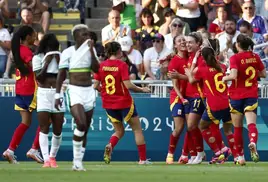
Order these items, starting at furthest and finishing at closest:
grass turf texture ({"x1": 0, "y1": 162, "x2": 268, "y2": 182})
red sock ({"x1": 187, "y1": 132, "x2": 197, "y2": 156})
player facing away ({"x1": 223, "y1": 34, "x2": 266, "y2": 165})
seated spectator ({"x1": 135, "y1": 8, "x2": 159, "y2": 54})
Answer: seated spectator ({"x1": 135, "y1": 8, "x2": 159, "y2": 54}), red sock ({"x1": 187, "y1": 132, "x2": 197, "y2": 156}), player facing away ({"x1": 223, "y1": 34, "x2": 266, "y2": 165}), grass turf texture ({"x1": 0, "y1": 162, "x2": 268, "y2": 182})

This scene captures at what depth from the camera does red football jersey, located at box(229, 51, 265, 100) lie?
20.7 m

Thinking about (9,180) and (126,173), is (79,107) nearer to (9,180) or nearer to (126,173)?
(126,173)

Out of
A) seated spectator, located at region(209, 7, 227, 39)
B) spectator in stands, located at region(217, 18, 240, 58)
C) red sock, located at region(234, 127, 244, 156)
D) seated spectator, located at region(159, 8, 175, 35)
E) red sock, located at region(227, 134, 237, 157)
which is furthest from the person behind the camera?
seated spectator, located at region(159, 8, 175, 35)

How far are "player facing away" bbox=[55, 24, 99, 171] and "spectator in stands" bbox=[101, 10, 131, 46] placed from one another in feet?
29.8

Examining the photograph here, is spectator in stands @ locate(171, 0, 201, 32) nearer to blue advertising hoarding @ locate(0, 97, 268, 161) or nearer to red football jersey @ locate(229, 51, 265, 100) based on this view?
blue advertising hoarding @ locate(0, 97, 268, 161)

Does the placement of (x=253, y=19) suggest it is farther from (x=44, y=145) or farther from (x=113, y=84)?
(x=44, y=145)

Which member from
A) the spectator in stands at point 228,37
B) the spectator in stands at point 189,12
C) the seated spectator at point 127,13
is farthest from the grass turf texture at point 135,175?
the seated spectator at point 127,13

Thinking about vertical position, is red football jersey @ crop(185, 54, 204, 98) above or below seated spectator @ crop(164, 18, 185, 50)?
below

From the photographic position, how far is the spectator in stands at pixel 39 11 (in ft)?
94.3

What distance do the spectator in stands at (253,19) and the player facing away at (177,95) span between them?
476 centimetres

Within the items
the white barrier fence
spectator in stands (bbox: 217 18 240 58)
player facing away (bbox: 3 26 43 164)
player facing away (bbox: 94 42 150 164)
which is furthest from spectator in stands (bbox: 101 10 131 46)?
player facing away (bbox: 3 26 43 164)

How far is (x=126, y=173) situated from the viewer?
57.9ft

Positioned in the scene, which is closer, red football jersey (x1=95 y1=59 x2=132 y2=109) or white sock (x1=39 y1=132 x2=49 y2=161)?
white sock (x1=39 y1=132 x2=49 y2=161)

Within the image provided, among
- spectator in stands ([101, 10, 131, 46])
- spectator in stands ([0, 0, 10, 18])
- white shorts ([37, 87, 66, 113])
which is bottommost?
white shorts ([37, 87, 66, 113])
